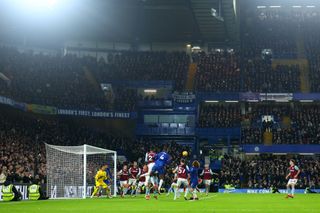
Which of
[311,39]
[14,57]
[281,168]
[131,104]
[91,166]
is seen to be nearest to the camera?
[91,166]

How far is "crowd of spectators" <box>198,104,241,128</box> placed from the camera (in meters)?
65.8

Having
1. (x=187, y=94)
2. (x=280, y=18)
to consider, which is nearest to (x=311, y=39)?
(x=280, y=18)

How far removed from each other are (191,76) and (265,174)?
1917 centimetres

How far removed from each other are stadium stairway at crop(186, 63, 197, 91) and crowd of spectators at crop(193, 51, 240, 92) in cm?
43

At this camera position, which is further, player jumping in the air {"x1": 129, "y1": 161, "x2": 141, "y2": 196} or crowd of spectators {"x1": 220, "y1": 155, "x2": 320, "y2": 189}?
crowd of spectators {"x1": 220, "y1": 155, "x2": 320, "y2": 189}

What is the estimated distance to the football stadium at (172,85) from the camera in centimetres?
5597

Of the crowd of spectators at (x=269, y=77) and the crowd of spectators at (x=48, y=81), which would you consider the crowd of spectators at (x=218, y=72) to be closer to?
the crowd of spectators at (x=269, y=77)

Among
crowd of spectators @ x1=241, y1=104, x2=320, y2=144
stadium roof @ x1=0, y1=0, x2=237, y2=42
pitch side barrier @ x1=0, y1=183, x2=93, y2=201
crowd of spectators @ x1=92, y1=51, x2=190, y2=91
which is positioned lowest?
pitch side barrier @ x1=0, y1=183, x2=93, y2=201

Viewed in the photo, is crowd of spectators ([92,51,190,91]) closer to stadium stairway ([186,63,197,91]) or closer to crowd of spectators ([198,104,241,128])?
stadium stairway ([186,63,197,91])

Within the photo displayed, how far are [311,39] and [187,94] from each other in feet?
58.3

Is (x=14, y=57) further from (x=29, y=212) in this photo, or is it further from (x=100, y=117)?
(x=29, y=212)

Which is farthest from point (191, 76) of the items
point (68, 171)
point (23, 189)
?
point (23, 189)

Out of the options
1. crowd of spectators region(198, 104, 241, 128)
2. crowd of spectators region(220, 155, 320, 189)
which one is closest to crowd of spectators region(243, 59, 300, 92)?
crowd of spectators region(198, 104, 241, 128)

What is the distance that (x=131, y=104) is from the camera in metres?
65.9
